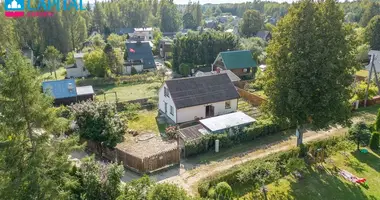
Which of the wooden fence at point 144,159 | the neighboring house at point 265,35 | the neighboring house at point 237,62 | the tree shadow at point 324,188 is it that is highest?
the neighboring house at point 265,35

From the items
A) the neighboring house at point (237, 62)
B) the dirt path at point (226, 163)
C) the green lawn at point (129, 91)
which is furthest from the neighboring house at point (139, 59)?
the dirt path at point (226, 163)

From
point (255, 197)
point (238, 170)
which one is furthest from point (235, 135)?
point (255, 197)

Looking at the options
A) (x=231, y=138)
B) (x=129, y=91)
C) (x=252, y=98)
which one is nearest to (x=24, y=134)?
(x=231, y=138)

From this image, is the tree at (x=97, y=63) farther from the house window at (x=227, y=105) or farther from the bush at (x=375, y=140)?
the bush at (x=375, y=140)

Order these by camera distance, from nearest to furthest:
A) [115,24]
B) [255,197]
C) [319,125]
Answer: [255,197] → [319,125] → [115,24]

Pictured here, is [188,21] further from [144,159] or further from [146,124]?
[144,159]

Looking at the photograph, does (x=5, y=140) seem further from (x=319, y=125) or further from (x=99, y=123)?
(x=319, y=125)
